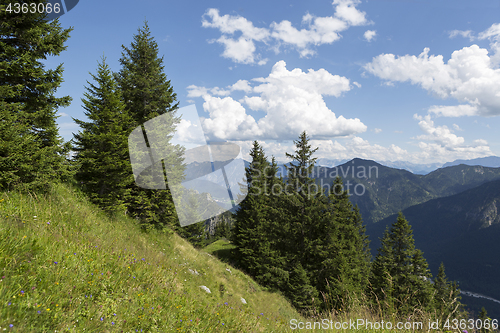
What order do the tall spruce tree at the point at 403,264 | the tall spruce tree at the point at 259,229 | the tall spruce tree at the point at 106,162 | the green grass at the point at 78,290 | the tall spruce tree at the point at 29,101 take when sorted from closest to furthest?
the green grass at the point at 78,290
the tall spruce tree at the point at 29,101
the tall spruce tree at the point at 106,162
the tall spruce tree at the point at 259,229
the tall spruce tree at the point at 403,264

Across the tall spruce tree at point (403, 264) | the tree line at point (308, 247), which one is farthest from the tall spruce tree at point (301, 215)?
the tall spruce tree at point (403, 264)

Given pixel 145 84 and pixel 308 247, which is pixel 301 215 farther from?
pixel 145 84

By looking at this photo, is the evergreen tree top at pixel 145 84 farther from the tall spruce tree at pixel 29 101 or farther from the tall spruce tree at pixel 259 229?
the tall spruce tree at pixel 259 229

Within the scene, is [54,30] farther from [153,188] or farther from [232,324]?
[232,324]

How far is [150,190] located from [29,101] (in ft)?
25.4

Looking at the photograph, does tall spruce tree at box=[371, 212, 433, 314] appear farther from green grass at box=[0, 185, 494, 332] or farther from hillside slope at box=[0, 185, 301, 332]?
hillside slope at box=[0, 185, 301, 332]

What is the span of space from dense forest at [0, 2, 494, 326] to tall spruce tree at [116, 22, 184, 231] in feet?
0.24

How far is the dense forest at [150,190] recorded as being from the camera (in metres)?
7.36

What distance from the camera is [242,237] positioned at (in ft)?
92.1

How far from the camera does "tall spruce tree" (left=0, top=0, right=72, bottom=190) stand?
6.72 metres

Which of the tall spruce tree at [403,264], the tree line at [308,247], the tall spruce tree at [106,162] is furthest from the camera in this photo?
the tall spruce tree at [403,264]

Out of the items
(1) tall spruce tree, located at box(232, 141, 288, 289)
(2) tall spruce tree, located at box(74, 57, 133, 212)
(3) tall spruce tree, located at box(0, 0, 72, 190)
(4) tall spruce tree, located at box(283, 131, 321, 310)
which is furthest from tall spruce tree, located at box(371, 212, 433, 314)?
(3) tall spruce tree, located at box(0, 0, 72, 190)

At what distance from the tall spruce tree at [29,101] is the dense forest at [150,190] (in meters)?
0.04

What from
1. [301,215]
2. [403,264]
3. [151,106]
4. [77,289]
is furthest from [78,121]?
[403,264]
